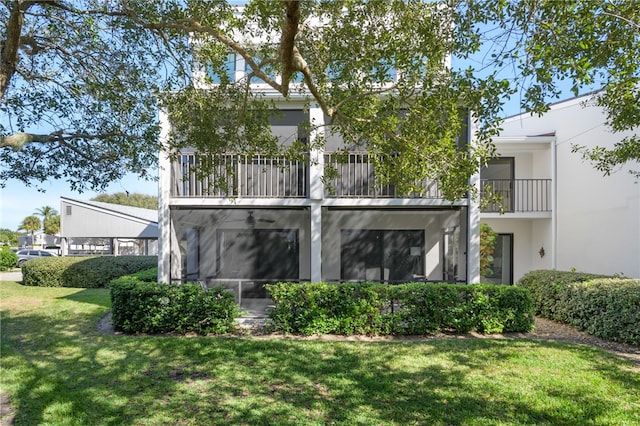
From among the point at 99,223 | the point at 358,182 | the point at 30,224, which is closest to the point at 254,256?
the point at 358,182

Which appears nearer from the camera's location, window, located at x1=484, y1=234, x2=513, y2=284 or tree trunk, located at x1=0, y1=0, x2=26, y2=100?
tree trunk, located at x1=0, y1=0, x2=26, y2=100

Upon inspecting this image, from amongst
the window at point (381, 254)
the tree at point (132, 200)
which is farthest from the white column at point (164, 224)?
the tree at point (132, 200)

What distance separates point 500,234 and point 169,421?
13.6m

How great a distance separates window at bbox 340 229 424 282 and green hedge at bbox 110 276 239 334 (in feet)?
17.5

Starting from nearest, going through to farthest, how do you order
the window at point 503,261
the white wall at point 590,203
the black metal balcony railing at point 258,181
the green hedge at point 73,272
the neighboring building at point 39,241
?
1. the black metal balcony railing at point 258,181
2. the white wall at point 590,203
3. the window at point 503,261
4. the green hedge at point 73,272
5. the neighboring building at point 39,241

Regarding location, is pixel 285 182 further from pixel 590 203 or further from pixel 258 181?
pixel 590 203

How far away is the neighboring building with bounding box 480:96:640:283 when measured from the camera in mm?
11289

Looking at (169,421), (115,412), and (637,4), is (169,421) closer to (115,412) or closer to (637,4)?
(115,412)

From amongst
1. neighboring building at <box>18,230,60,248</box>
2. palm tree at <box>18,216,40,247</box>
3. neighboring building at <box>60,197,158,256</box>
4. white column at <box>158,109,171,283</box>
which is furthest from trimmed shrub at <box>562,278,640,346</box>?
palm tree at <box>18,216,40,247</box>

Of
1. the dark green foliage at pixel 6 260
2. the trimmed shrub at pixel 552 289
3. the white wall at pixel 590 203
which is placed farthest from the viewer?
the dark green foliage at pixel 6 260

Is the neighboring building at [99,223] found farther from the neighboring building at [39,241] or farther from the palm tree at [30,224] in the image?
the palm tree at [30,224]

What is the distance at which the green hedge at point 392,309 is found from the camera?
8.12 metres

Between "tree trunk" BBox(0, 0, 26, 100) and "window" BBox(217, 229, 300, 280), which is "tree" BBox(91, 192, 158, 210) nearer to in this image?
"window" BBox(217, 229, 300, 280)

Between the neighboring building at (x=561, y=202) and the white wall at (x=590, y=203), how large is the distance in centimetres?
3
